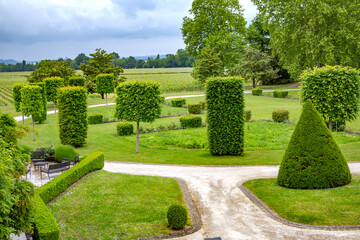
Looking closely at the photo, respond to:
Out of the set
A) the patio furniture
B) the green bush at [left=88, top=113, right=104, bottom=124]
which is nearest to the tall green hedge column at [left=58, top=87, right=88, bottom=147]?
the patio furniture

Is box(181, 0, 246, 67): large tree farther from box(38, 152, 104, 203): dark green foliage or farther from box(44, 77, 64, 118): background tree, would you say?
box(38, 152, 104, 203): dark green foliage

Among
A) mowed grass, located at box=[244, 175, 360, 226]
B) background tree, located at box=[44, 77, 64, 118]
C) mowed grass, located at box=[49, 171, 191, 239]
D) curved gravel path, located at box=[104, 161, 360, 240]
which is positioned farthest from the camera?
background tree, located at box=[44, 77, 64, 118]

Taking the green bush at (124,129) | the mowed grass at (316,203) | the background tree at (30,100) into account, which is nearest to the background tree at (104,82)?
the green bush at (124,129)

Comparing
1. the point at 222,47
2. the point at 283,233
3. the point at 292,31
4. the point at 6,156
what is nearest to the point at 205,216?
the point at 283,233

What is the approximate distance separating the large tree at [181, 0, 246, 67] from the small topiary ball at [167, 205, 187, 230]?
48429mm

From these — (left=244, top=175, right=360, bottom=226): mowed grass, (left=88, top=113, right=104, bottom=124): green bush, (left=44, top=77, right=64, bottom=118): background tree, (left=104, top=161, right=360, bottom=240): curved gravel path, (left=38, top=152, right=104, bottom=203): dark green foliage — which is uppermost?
(left=44, top=77, right=64, bottom=118): background tree

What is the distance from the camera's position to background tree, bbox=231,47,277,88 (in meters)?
62.8

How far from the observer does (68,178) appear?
1478 centimetres

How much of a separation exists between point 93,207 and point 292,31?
41503mm

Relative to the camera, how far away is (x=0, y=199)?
234 inches

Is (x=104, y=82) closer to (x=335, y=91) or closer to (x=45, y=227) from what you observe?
(x=335, y=91)

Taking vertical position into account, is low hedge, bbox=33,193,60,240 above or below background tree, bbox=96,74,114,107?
below

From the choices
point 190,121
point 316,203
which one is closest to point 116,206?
point 316,203

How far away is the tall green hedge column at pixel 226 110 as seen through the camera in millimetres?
20031
